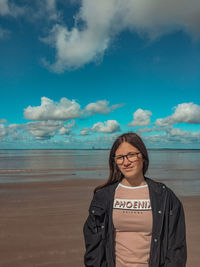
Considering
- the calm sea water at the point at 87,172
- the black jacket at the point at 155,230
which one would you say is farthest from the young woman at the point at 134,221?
the calm sea water at the point at 87,172

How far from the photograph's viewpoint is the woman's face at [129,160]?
2.34 metres

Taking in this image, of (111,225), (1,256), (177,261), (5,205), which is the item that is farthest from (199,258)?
(5,205)

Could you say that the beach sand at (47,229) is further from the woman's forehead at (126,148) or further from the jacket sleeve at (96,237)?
the woman's forehead at (126,148)

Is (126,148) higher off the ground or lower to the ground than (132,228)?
higher

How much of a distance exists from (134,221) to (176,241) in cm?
47

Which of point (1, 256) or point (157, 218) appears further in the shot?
point (1, 256)

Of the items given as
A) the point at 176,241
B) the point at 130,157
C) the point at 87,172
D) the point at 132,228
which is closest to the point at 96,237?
the point at 132,228

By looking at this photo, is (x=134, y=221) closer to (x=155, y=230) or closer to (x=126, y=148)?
(x=155, y=230)

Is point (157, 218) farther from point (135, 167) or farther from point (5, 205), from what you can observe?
point (5, 205)

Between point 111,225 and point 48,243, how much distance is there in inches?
146

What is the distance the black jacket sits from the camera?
2.19m

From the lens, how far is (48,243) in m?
5.27

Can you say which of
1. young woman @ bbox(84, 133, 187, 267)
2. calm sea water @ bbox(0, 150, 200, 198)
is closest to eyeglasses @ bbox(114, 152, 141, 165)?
young woman @ bbox(84, 133, 187, 267)

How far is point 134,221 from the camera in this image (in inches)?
88.0
